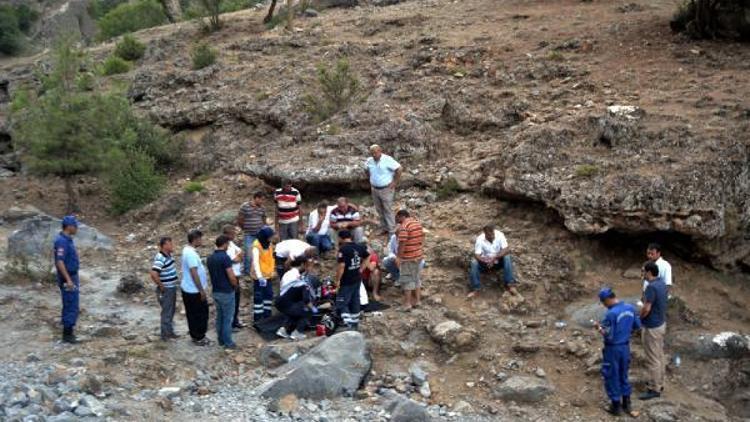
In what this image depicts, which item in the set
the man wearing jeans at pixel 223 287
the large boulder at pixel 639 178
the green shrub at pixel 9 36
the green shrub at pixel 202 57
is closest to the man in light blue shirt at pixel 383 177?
the large boulder at pixel 639 178

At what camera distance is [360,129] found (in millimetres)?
14984

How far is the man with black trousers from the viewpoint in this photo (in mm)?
9531

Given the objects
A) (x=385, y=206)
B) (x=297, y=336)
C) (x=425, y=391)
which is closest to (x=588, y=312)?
(x=425, y=391)

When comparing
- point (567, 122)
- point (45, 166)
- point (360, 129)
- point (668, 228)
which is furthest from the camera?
point (45, 166)

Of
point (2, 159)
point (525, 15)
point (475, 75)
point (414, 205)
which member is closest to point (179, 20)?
point (2, 159)

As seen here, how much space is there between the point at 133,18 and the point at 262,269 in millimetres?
25674

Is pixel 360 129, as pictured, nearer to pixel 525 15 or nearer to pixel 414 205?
pixel 414 205

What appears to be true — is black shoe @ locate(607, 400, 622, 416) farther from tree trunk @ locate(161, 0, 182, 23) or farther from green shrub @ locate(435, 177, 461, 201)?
tree trunk @ locate(161, 0, 182, 23)

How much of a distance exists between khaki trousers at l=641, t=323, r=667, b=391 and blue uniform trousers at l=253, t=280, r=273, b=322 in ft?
15.4

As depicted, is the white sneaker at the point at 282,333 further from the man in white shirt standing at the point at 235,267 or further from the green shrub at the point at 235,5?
the green shrub at the point at 235,5

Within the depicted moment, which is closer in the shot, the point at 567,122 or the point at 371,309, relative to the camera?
the point at 371,309

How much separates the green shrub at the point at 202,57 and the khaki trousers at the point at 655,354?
13.8 metres

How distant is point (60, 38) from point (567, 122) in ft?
35.7

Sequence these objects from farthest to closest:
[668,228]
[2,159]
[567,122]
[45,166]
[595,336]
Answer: [2,159] → [45,166] → [567,122] → [668,228] → [595,336]
